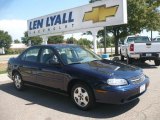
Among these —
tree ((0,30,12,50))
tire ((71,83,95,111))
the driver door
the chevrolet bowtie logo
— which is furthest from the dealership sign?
tree ((0,30,12,50))

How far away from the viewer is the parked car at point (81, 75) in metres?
5.67

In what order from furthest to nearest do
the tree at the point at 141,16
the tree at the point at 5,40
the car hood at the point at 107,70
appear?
1. the tree at the point at 5,40
2. the tree at the point at 141,16
3. the car hood at the point at 107,70

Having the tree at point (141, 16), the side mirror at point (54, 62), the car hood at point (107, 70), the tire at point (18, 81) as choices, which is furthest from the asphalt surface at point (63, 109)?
the tree at point (141, 16)

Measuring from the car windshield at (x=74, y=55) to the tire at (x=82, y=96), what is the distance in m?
0.84

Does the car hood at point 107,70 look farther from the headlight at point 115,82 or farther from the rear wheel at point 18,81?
the rear wheel at point 18,81

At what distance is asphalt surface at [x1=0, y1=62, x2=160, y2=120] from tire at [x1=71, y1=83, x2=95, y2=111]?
14cm

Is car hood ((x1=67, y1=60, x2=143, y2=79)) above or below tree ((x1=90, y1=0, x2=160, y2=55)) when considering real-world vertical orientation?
below

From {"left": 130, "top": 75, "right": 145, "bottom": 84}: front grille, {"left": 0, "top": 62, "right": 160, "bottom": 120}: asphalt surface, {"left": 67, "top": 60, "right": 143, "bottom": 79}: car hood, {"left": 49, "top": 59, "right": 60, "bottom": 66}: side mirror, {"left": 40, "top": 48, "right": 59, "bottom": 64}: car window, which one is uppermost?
{"left": 40, "top": 48, "right": 59, "bottom": 64}: car window

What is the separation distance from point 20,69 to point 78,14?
37.0ft

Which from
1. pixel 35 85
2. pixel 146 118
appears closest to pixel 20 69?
pixel 35 85

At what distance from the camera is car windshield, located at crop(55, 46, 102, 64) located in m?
6.86

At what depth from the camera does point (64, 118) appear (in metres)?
5.76

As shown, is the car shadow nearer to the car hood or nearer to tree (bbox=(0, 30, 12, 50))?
the car hood

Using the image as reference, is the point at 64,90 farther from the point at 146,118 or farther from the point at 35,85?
the point at 146,118
